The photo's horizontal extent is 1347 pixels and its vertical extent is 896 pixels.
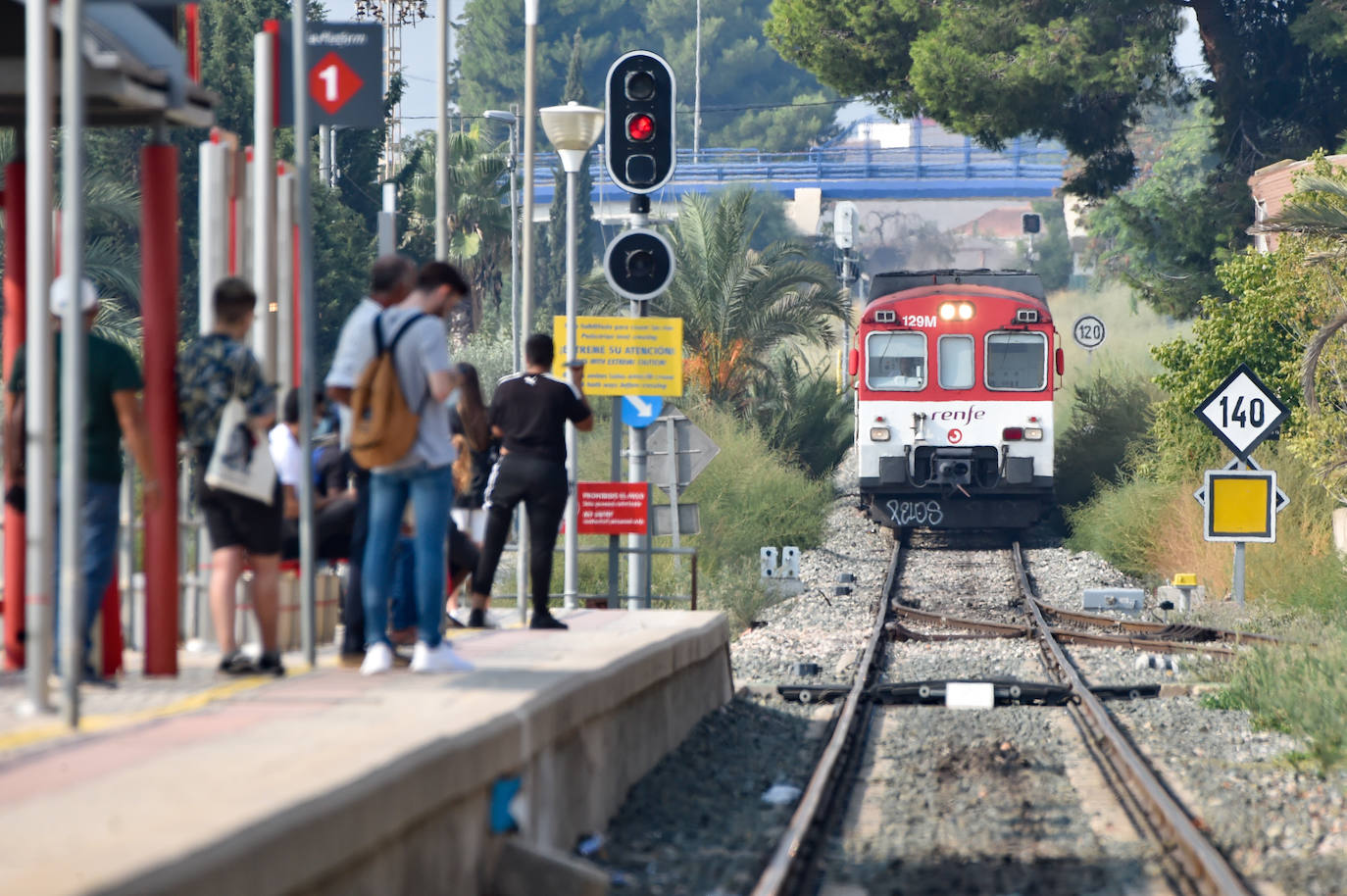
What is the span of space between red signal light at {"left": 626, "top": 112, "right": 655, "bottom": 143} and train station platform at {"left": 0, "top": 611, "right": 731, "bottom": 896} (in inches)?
231

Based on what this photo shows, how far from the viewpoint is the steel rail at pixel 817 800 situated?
648 cm

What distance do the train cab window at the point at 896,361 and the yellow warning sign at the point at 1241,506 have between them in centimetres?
790

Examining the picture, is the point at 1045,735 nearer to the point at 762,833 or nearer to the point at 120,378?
the point at 762,833

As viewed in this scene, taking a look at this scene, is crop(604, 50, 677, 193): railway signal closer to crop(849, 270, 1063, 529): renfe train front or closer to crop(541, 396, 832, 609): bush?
crop(541, 396, 832, 609): bush

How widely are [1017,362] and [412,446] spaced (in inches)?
687

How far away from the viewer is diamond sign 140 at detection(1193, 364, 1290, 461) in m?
16.5

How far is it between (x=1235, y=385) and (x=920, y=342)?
288 inches

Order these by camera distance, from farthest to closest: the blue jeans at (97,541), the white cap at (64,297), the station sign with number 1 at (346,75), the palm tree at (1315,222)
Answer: the palm tree at (1315,222) → the station sign with number 1 at (346,75) → the blue jeans at (97,541) → the white cap at (64,297)

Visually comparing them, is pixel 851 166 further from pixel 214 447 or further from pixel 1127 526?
pixel 214 447

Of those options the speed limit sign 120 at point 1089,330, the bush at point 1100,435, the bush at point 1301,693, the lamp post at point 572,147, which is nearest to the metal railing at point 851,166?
the speed limit sign 120 at point 1089,330

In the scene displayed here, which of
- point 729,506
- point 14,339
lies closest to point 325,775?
point 14,339

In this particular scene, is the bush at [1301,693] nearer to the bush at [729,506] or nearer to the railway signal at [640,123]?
→ the railway signal at [640,123]

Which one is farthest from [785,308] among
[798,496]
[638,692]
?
[638,692]

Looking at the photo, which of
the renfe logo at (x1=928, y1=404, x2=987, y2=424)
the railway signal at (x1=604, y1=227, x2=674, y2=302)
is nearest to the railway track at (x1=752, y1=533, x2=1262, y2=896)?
the railway signal at (x1=604, y1=227, x2=674, y2=302)
